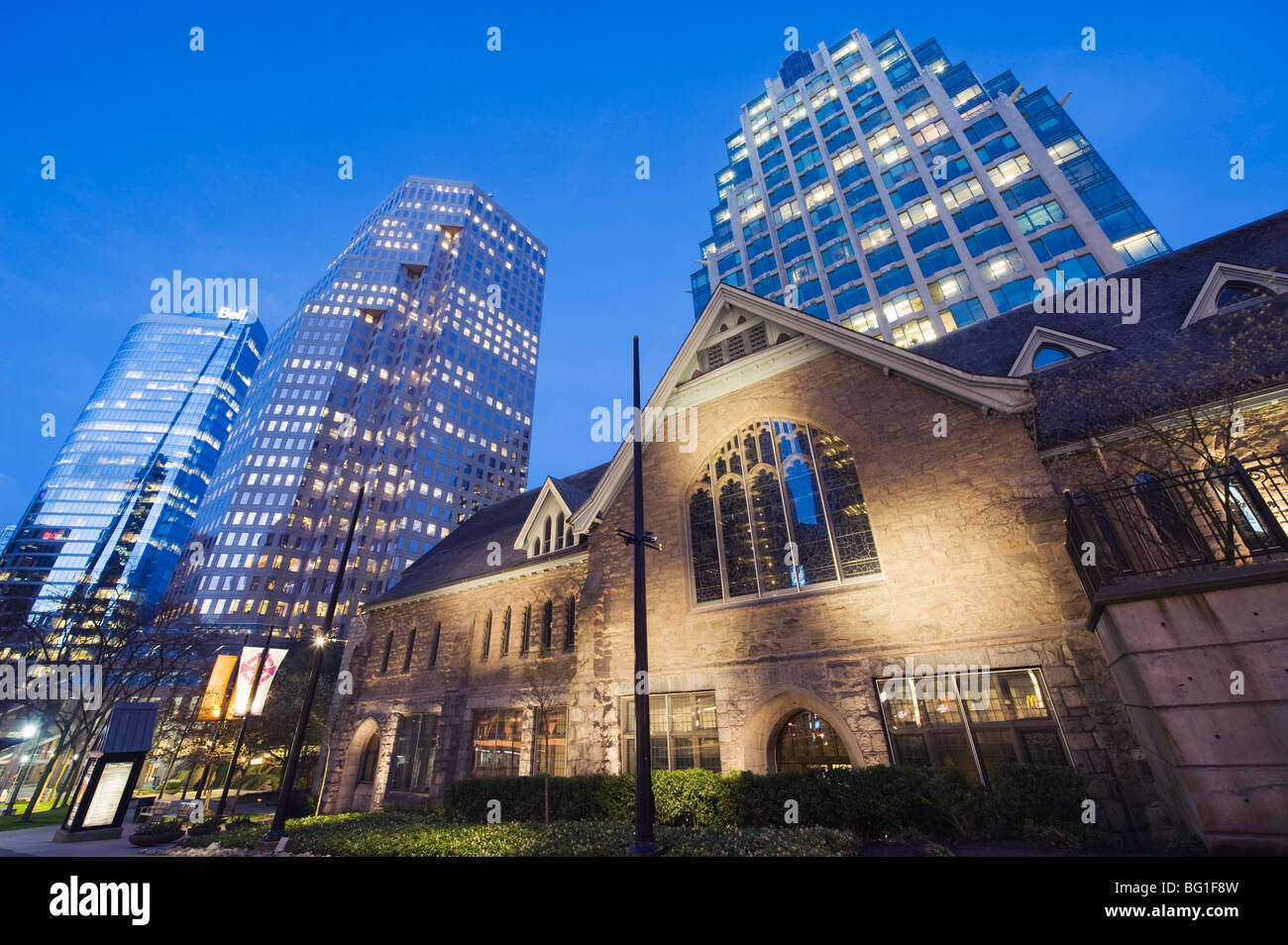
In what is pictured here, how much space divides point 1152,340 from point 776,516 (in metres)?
10.5

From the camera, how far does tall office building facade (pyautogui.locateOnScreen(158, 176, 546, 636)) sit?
8275 cm

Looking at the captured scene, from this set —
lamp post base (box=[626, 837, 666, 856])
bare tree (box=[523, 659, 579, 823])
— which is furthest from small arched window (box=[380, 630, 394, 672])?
lamp post base (box=[626, 837, 666, 856])

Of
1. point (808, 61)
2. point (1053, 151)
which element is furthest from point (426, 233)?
point (1053, 151)

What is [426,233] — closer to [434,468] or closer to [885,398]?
[434,468]

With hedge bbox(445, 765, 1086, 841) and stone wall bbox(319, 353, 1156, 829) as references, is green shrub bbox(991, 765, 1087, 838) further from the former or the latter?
stone wall bbox(319, 353, 1156, 829)

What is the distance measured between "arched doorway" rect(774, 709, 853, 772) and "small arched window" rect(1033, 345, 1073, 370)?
11.8 m

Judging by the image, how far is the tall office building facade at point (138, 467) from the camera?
11494cm

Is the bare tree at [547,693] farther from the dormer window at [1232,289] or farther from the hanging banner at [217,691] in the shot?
the dormer window at [1232,289]

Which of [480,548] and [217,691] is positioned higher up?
[480,548]

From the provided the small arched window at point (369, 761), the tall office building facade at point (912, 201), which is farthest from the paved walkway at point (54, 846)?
the tall office building facade at point (912, 201)

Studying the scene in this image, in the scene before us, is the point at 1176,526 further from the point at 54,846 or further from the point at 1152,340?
the point at 54,846

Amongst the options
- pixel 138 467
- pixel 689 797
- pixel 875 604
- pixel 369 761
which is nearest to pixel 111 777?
pixel 369 761

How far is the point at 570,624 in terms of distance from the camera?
1861cm

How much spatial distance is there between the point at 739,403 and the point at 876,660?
8185 mm
